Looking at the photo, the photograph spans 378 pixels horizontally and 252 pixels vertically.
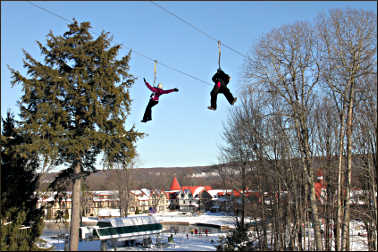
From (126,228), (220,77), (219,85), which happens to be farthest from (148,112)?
(126,228)

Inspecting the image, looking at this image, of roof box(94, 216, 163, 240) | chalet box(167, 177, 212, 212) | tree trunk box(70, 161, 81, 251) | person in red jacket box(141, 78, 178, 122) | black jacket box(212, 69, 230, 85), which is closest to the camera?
black jacket box(212, 69, 230, 85)

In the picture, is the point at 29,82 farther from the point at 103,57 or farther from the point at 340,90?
the point at 340,90

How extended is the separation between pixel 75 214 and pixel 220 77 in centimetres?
820

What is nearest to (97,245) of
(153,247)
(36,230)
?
(153,247)

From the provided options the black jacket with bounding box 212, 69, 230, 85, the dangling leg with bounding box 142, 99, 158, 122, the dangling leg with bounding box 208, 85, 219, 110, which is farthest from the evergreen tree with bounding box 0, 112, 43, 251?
the black jacket with bounding box 212, 69, 230, 85

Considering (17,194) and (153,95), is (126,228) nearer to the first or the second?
(17,194)

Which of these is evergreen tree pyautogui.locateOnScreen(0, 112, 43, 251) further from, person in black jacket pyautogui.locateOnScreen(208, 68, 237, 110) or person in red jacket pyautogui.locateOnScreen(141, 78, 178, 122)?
person in black jacket pyautogui.locateOnScreen(208, 68, 237, 110)

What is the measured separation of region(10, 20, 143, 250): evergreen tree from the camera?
11.6 meters

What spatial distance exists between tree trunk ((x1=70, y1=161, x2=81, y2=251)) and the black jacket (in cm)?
729

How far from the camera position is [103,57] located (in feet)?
42.2

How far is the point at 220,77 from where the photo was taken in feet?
29.0

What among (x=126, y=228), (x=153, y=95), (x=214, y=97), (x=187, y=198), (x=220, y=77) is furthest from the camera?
(x=187, y=198)

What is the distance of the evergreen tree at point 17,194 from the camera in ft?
36.0

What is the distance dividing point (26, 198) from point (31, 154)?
2.22 metres
